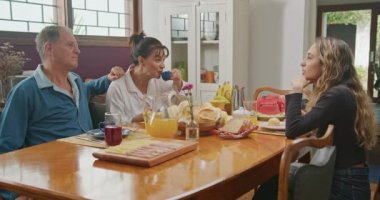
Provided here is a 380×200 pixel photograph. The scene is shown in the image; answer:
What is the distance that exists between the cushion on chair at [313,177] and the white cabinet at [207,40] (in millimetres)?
2735

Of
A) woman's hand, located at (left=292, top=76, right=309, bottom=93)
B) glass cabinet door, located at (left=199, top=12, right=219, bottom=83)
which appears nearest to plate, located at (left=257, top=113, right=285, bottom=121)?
woman's hand, located at (left=292, top=76, right=309, bottom=93)

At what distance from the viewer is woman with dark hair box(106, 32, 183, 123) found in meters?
2.34

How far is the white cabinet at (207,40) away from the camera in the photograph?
13.4 feet

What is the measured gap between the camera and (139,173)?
121 centimetres

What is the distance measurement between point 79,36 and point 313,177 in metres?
2.95

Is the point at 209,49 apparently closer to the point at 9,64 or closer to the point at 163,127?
the point at 9,64

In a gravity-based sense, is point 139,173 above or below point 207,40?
below

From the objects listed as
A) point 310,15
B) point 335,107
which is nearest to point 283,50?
point 310,15

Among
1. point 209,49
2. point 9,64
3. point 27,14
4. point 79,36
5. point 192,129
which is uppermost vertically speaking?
point 27,14

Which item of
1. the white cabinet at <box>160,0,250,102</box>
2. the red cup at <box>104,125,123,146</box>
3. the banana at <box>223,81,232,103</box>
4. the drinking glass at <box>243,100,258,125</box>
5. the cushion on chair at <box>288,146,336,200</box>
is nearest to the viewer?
the cushion on chair at <box>288,146,336,200</box>

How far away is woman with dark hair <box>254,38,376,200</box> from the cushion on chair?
19 cm

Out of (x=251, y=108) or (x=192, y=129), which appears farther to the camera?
(x=251, y=108)

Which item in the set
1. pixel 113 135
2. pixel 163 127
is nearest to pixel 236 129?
pixel 163 127

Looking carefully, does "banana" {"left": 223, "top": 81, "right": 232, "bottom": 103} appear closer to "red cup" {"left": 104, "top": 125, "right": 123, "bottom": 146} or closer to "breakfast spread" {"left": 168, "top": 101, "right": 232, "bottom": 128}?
"breakfast spread" {"left": 168, "top": 101, "right": 232, "bottom": 128}
